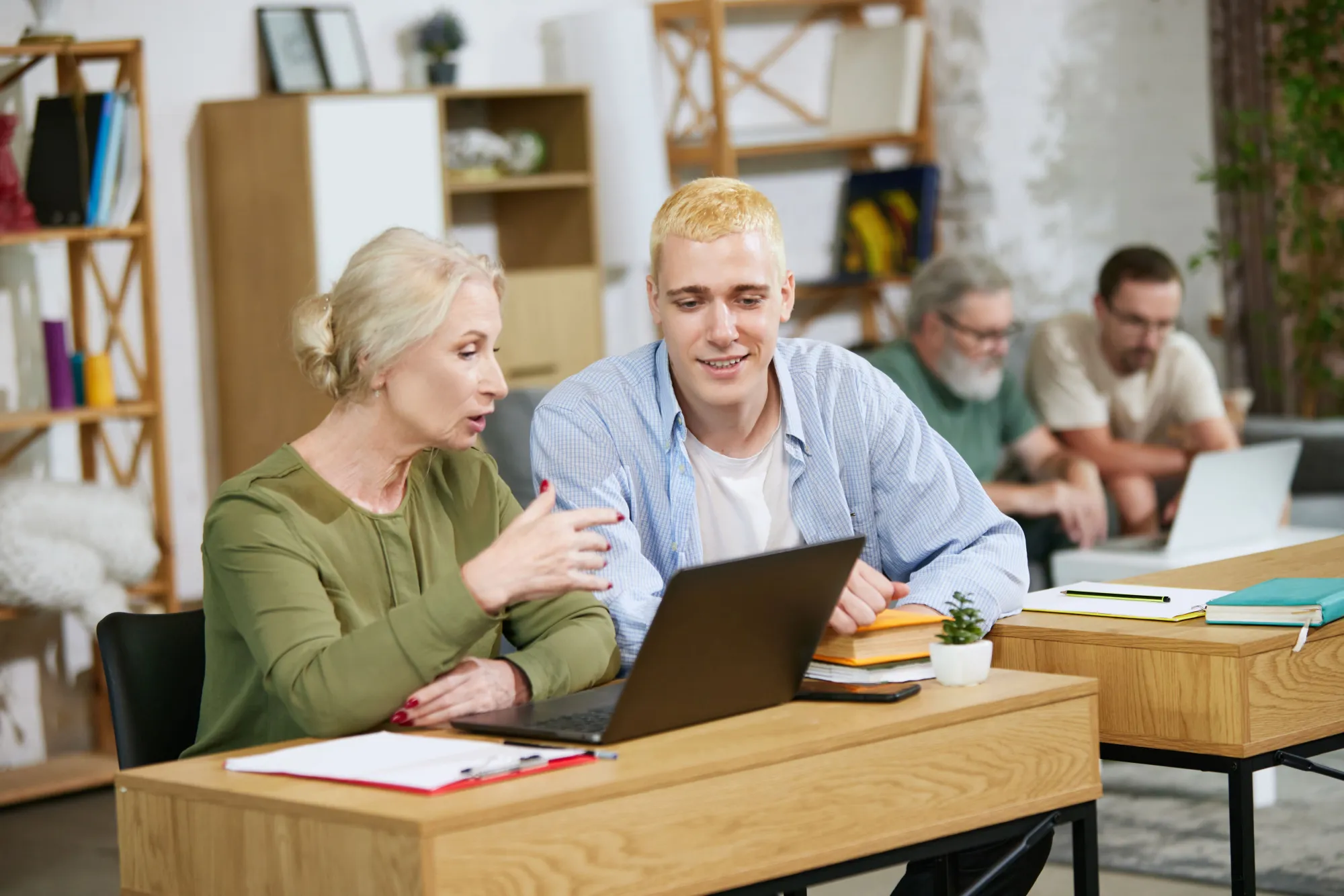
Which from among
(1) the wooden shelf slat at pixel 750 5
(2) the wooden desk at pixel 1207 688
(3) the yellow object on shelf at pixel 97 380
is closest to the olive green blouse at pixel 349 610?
(2) the wooden desk at pixel 1207 688

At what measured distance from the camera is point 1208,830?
147 inches

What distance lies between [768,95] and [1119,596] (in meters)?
4.21

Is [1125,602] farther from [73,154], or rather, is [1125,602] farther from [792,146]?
[792,146]

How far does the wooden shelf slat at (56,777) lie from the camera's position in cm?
445

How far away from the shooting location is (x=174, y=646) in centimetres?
216

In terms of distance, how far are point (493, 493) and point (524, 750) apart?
0.60 m

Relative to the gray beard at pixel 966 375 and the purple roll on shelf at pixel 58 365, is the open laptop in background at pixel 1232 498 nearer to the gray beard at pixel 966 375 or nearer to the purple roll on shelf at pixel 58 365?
the gray beard at pixel 966 375

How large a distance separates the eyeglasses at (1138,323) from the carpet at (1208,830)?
1.20 m

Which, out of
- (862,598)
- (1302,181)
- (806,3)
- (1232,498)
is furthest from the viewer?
(806,3)

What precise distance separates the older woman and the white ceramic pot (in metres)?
0.39

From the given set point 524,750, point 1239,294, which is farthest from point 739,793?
point 1239,294

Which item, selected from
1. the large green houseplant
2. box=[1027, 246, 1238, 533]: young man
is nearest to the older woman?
box=[1027, 246, 1238, 533]: young man

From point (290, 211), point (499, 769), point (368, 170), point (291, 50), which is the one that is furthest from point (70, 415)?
point (499, 769)

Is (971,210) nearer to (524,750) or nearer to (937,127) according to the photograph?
(937,127)
